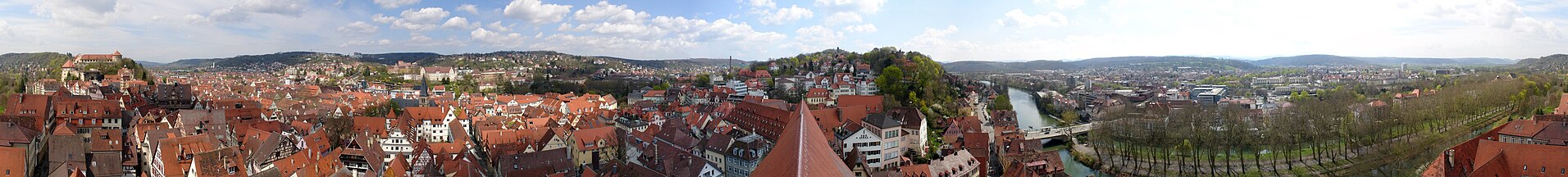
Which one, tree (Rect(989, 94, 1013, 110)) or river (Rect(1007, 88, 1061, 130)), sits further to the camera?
tree (Rect(989, 94, 1013, 110))

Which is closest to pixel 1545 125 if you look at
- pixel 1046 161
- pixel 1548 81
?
pixel 1046 161

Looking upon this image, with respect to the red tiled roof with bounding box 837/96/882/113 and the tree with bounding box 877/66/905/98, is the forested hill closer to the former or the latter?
the tree with bounding box 877/66/905/98

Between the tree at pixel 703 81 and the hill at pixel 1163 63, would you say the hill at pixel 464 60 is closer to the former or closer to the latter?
the tree at pixel 703 81

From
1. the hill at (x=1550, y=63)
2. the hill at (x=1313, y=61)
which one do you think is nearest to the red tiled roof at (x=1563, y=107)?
the hill at (x=1550, y=63)

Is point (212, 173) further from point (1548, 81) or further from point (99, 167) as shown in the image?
point (1548, 81)

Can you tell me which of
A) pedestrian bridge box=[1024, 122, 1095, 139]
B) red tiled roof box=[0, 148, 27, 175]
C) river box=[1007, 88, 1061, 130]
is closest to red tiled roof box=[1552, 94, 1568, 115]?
pedestrian bridge box=[1024, 122, 1095, 139]

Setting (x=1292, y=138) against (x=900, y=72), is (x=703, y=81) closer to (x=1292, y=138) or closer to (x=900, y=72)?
(x=900, y=72)
